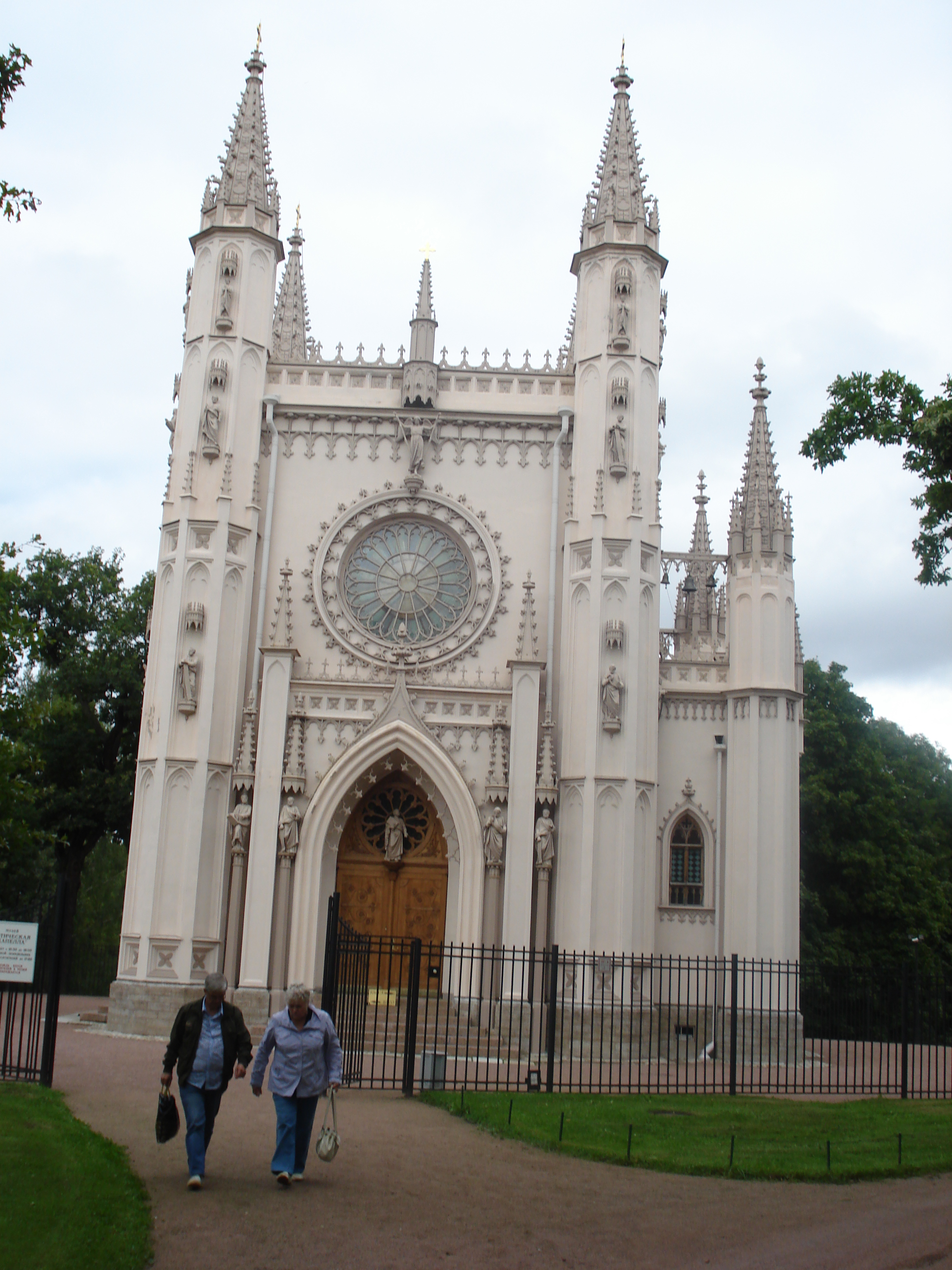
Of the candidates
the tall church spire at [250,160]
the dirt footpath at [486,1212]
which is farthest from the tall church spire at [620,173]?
the dirt footpath at [486,1212]

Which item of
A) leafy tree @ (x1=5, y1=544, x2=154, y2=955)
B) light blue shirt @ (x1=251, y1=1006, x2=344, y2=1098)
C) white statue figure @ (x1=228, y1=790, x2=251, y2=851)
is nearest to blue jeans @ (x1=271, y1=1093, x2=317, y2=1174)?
light blue shirt @ (x1=251, y1=1006, x2=344, y2=1098)

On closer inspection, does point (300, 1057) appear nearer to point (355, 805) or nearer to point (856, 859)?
point (355, 805)

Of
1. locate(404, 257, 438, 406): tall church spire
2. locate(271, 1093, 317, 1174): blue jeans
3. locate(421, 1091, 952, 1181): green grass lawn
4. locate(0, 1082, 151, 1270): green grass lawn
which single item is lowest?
locate(421, 1091, 952, 1181): green grass lawn

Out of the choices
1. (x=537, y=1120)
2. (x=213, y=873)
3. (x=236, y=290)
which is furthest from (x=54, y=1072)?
(x=236, y=290)

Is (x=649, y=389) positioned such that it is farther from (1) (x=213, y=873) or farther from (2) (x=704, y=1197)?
(2) (x=704, y=1197)

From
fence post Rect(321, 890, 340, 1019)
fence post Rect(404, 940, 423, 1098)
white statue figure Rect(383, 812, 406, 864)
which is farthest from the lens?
white statue figure Rect(383, 812, 406, 864)

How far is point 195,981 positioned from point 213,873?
83.8 inches

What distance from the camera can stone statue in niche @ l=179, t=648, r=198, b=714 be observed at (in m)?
26.0

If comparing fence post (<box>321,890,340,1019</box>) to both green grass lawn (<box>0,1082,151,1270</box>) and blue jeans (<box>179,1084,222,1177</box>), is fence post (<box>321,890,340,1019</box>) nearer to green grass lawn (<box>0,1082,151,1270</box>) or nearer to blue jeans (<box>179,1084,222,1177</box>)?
green grass lawn (<box>0,1082,151,1270</box>)

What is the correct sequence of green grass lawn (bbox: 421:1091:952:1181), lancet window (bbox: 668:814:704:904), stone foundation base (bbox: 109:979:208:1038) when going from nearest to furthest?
green grass lawn (bbox: 421:1091:952:1181) → stone foundation base (bbox: 109:979:208:1038) → lancet window (bbox: 668:814:704:904)

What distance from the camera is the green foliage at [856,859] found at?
40656 mm

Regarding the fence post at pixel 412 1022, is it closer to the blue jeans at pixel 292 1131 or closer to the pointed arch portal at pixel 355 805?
the blue jeans at pixel 292 1131

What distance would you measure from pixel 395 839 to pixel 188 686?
532 centimetres

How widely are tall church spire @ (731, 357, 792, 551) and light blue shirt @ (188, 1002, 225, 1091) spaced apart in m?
20.4
